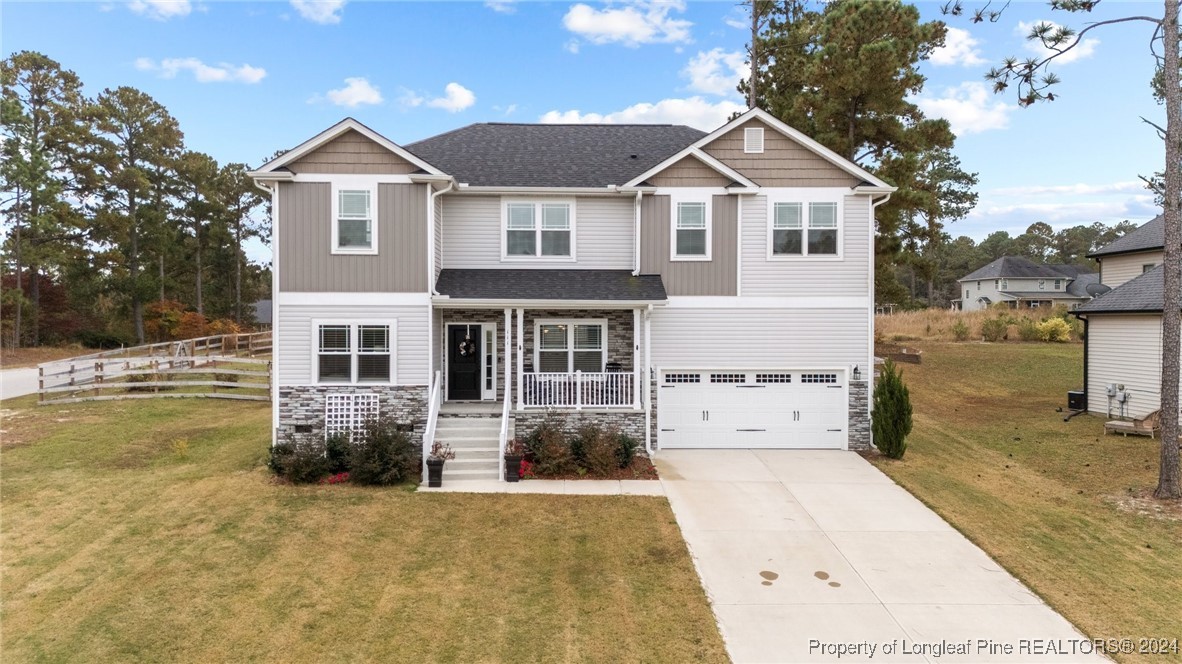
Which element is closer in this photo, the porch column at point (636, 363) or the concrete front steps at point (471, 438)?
the concrete front steps at point (471, 438)

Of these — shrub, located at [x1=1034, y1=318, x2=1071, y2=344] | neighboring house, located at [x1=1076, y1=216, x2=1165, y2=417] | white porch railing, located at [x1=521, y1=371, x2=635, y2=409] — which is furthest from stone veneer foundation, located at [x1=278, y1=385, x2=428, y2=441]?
shrub, located at [x1=1034, y1=318, x2=1071, y2=344]

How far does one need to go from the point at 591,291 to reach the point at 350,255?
515 cm

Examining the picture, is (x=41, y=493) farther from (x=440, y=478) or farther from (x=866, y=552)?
(x=866, y=552)

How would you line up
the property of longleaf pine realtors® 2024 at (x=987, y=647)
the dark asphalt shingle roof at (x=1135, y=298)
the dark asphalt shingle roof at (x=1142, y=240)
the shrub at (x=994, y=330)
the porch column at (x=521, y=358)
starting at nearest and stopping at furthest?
the property of longleaf pine realtors® 2024 at (x=987, y=647) → the porch column at (x=521, y=358) → the dark asphalt shingle roof at (x=1135, y=298) → the dark asphalt shingle roof at (x=1142, y=240) → the shrub at (x=994, y=330)

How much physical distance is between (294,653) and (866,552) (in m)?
7.18

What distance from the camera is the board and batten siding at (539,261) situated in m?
13.5

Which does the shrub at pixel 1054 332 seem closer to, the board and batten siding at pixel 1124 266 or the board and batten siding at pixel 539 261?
the board and batten siding at pixel 1124 266

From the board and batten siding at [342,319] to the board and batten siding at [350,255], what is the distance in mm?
417

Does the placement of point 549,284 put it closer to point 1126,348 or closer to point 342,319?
point 342,319

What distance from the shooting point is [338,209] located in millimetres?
11844

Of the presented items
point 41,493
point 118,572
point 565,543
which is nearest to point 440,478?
point 565,543

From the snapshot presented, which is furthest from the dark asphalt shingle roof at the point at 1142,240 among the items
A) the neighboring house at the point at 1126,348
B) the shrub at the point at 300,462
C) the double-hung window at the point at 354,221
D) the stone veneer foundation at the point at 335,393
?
the shrub at the point at 300,462

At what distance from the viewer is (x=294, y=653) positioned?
5574 millimetres

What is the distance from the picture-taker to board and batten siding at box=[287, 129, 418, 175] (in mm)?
11781
